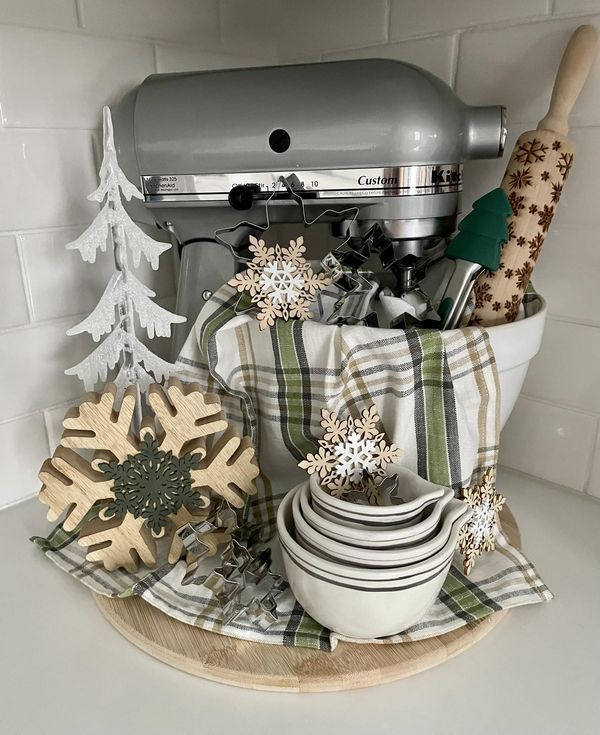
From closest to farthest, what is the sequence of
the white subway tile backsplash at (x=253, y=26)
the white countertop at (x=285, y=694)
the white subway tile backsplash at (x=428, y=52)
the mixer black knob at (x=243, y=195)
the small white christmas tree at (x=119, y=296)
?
the white countertop at (x=285, y=694) → the small white christmas tree at (x=119, y=296) → the mixer black knob at (x=243, y=195) → the white subway tile backsplash at (x=428, y=52) → the white subway tile backsplash at (x=253, y=26)

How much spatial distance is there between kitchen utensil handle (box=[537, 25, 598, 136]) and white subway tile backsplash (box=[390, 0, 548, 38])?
0.24ft

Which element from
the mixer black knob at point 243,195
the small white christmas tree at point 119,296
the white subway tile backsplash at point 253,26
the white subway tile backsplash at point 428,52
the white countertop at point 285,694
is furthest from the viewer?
the white subway tile backsplash at point 253,26

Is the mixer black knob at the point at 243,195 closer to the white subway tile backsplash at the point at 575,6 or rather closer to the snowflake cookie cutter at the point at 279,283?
the snowflake cookie cutter at the point at 279,283

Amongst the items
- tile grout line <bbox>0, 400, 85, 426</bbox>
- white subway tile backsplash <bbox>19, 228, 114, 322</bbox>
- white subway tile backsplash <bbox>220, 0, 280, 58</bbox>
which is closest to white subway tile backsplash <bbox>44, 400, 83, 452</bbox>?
tile grout line <bbox>0, 400, 85, 426</bbox>

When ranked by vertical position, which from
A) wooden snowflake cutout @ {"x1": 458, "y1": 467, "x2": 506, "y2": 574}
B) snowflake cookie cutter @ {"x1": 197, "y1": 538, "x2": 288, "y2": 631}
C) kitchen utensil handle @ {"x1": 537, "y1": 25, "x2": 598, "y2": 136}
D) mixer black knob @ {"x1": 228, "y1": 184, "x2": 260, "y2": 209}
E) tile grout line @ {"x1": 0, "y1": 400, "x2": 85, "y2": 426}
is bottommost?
snowflake cookie cutter @ {"x1": 197, "y1": 538, "x2": 288, "y2": 631}

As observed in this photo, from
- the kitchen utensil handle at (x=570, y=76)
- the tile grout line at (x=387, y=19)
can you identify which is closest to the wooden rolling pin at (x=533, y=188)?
the kitchen utensil handle at (x=570, y=76)

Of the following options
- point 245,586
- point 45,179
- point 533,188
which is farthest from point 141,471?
point 533,188

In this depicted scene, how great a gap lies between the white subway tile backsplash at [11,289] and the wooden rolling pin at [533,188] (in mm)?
489

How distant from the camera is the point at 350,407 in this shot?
60cm

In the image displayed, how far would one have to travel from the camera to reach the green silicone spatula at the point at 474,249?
0.62 metres

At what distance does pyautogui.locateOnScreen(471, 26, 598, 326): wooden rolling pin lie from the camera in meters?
0.64

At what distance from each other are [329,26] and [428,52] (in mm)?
172

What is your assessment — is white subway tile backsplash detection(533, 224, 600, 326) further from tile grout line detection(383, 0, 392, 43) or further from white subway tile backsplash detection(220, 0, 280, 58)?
white subway tile backsplash detection(220, 0, 280, 58)

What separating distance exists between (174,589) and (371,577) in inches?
7.8
